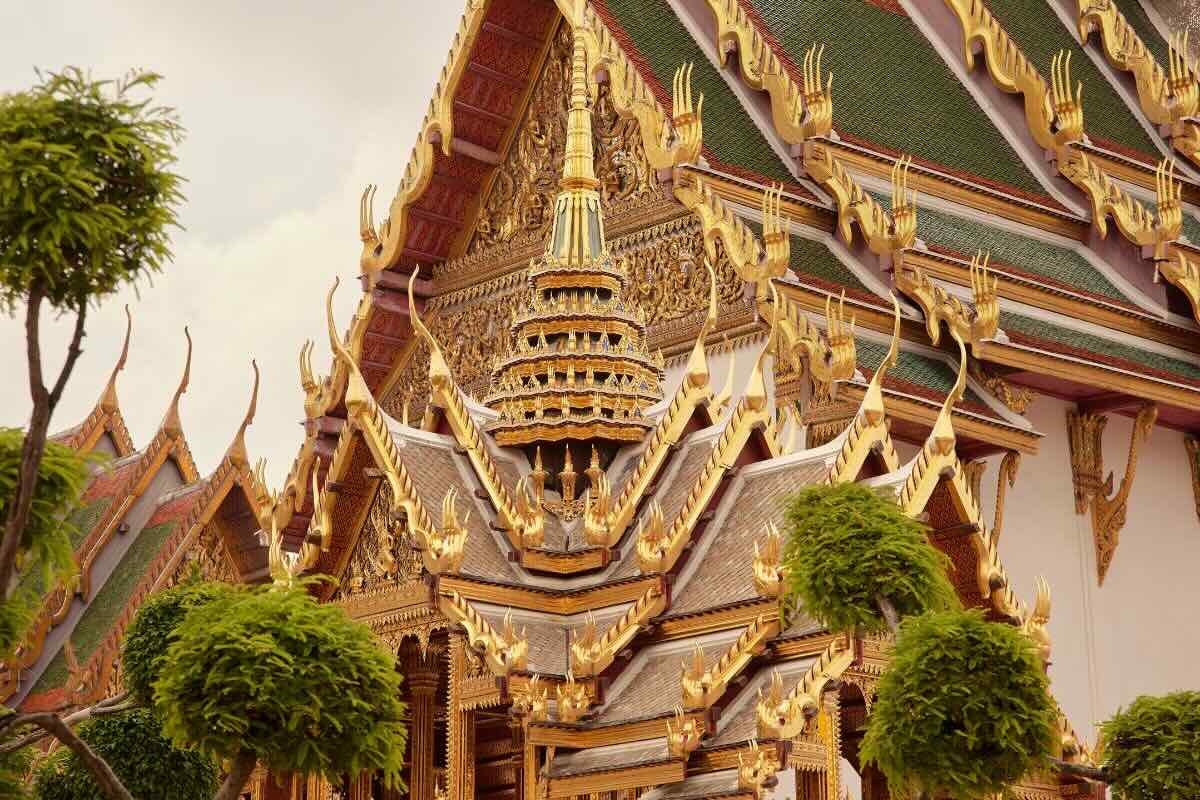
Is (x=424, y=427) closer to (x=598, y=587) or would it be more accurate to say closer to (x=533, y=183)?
(x=598, y=587)

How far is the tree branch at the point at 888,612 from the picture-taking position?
25.9ft

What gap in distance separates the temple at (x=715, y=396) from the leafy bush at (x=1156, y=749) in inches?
36.0

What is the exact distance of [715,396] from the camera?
10438 mm

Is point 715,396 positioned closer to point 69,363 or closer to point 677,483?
point 677,483

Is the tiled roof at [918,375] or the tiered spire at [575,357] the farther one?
the tiled roof at [918,375]

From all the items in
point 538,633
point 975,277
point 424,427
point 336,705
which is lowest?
point 336,705

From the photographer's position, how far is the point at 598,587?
926 cm

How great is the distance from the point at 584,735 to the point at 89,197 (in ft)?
10.3

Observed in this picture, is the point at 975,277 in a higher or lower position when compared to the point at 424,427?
higher

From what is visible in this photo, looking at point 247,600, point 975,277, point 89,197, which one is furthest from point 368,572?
point 975,277

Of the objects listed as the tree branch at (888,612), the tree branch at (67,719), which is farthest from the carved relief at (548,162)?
the tree branch at (67,719)

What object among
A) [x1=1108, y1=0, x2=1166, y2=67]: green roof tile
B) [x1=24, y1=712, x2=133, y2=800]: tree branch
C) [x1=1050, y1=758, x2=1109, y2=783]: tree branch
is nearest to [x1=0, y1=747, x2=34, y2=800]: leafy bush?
[x1=24, y1=712, x2=133, y2=800]: tree branch

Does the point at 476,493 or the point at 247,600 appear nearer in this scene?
the point at 247,600

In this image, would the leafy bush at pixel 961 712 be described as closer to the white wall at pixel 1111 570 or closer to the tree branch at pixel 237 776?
the tree branch at pixel 237 776
